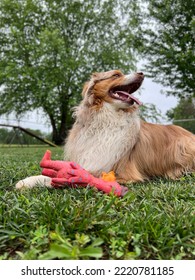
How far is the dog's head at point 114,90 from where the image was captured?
4.12 m

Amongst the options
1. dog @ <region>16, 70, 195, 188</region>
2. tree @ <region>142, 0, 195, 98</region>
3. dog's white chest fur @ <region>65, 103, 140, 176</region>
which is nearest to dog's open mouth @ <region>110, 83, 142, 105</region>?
dog @ <region>16, 70, 195, 188</region>

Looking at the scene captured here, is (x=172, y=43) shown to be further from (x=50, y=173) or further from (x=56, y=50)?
(x=50, y=173)

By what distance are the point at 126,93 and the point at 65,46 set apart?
63.4ft

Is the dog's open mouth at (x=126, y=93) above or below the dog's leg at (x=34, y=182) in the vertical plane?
above

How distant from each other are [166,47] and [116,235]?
14.0 m

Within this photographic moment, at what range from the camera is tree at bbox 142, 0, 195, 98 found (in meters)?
13.9

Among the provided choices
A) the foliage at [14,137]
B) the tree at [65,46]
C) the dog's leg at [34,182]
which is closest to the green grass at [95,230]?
the dog's leg at [34,182]

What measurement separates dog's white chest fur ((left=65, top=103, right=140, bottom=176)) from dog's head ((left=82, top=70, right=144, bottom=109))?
10cm

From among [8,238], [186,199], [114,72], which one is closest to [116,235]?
[8,238]

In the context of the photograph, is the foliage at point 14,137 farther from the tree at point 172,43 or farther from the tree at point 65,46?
the tree at point 172,43

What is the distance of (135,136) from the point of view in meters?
4.14

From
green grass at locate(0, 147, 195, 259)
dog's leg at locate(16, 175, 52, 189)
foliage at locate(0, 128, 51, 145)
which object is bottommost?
foliage at locate(0, 128, 51, 145)

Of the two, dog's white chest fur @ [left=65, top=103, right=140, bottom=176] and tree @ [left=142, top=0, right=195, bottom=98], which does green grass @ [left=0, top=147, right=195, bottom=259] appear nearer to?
dog's white chest fur @ [left=65, top=103, right=140, bottom=176]

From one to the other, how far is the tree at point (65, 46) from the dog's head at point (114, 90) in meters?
17.4
